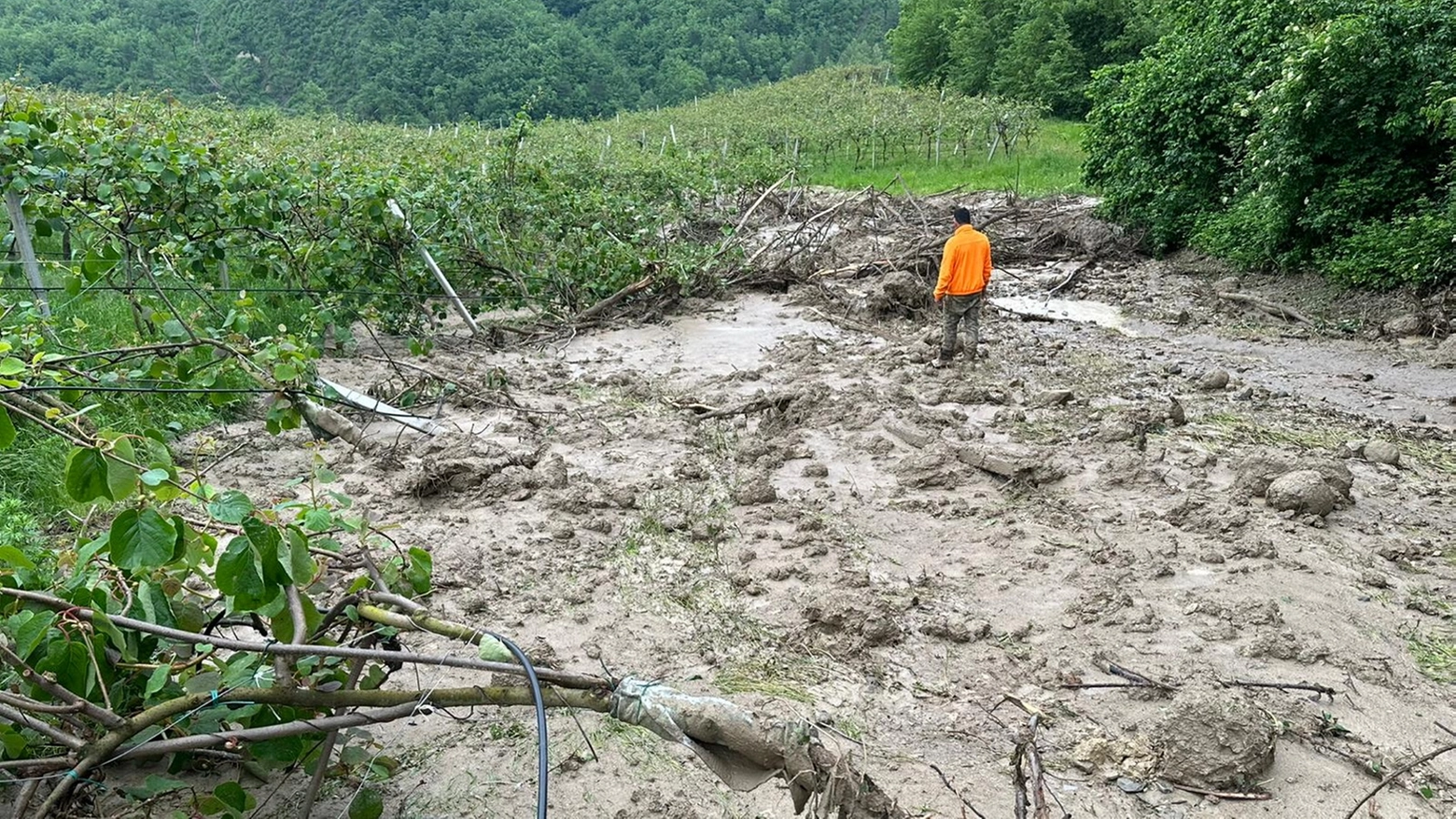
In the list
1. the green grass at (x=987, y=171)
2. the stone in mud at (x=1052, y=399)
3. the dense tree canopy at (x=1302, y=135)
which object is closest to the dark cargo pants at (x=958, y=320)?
the stone in mud at (x=1052, y=399)

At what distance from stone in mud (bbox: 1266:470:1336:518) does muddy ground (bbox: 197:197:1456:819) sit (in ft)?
0.07

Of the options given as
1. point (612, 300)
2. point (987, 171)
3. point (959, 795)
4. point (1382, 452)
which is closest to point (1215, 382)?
point (1382, 452)

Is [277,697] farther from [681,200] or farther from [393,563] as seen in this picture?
[681,200]

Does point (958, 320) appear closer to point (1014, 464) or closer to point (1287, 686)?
point (1014, 464)

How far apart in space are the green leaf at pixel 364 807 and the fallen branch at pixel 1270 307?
11.0m

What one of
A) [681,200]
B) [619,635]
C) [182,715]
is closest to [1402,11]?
[681,200]

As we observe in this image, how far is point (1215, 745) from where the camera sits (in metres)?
3.22

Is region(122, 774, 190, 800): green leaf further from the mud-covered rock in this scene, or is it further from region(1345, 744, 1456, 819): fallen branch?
the mud-covered rock

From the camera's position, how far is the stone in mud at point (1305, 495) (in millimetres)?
5230

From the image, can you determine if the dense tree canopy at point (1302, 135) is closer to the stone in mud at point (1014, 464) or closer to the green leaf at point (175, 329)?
the stone in mud at point (1014, 464)

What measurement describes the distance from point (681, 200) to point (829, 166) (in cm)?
1846

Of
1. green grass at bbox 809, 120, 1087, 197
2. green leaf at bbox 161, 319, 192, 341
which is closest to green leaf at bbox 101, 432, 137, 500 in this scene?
green leaf at bbox 161, 319, 192, 341

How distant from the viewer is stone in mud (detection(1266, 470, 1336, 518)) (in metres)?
5.23

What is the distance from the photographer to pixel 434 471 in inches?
225
